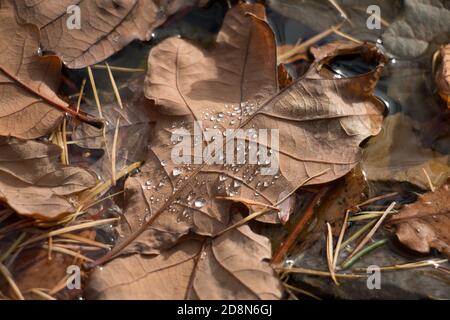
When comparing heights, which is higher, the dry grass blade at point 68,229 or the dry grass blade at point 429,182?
the dry grass blade at point 429,182

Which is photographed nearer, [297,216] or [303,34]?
[297,216]

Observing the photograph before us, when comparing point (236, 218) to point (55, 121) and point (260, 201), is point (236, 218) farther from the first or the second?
point (55, 121)

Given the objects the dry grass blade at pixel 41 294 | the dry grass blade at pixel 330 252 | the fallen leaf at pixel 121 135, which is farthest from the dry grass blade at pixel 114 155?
the dry grass blade at pixel 330 252

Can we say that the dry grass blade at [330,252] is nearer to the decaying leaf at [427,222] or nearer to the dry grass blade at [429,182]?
the decaying leaf at [427,222]

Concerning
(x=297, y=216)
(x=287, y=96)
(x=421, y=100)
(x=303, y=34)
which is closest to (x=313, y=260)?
(x=297, y=216)

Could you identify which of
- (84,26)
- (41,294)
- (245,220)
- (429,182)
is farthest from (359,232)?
(84,26)
